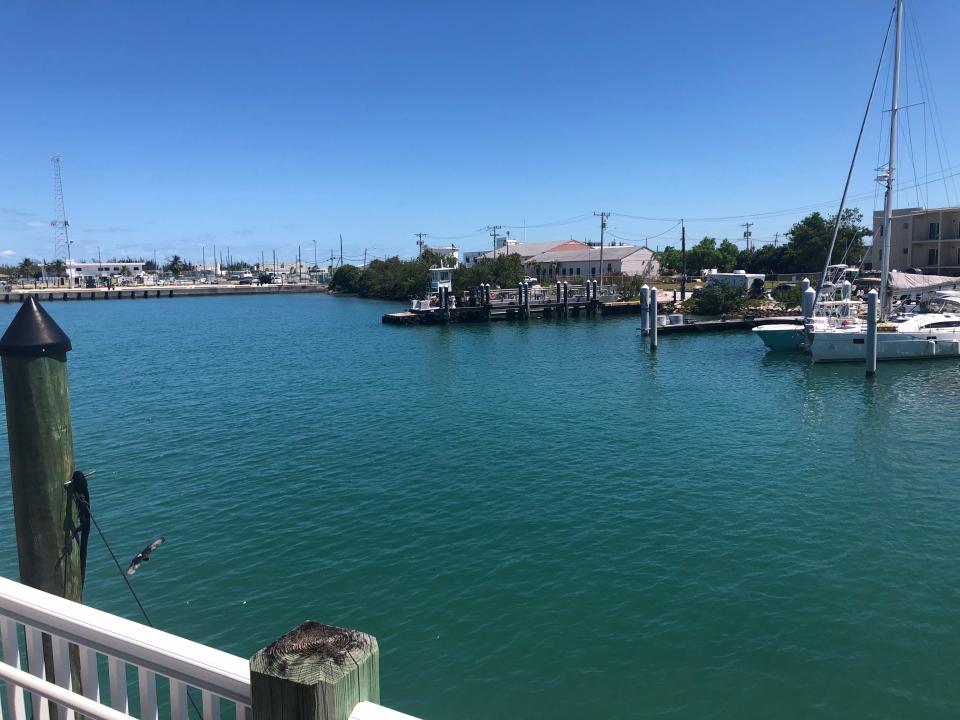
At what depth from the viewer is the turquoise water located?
33.9 ft

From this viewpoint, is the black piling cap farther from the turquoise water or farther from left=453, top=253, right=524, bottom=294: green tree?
left=453, top=253, right=524, bottom=294: green tree

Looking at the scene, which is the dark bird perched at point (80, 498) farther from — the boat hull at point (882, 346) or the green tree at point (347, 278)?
the green tree at point (347, 278)

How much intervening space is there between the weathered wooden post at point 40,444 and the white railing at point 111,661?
201cm

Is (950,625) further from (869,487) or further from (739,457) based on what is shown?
(739,457)

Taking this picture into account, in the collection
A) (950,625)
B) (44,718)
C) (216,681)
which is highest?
(216,681)

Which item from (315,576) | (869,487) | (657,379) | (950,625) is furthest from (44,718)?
(657,379)

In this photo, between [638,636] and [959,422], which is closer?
[638,636]

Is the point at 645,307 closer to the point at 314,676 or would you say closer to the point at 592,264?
the point at 314,676

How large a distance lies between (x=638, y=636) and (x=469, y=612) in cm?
286

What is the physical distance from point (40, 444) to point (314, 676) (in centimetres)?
387

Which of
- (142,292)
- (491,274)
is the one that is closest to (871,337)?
(491,274)

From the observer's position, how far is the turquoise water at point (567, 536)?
407 inches

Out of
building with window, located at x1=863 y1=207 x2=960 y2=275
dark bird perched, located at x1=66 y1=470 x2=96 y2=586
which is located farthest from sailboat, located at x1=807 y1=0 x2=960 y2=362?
dark bird perched, located at x1=66 y1=470 x2=96 y2=586

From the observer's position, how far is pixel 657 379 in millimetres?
35156
